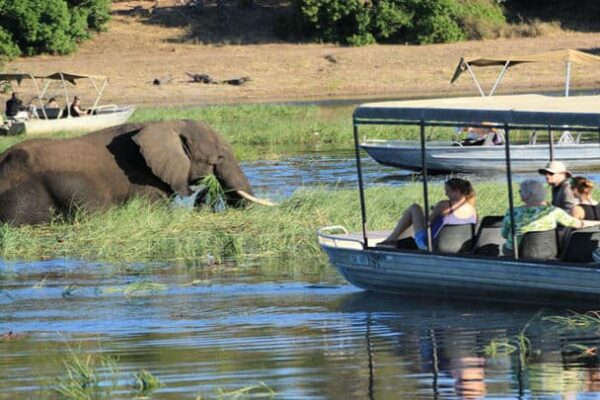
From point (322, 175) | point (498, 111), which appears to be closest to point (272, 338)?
point (498, 111)

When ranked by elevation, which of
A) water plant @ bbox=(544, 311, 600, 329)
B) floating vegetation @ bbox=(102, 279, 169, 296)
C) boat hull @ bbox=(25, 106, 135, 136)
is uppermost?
water plant @ bbox=(544, 311, 600, 329)

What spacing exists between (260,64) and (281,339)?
39.9 m

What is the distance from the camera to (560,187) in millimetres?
13445

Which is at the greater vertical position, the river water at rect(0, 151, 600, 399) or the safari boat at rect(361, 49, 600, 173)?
the river water at rect(0, 151, 600, 399)

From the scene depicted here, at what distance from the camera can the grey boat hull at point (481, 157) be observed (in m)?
26.2

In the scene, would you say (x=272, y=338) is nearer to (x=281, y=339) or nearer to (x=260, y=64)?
(x=281, y=339)

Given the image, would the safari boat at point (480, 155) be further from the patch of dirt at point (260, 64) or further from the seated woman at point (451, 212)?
the patch of dirt at point (260, 64)

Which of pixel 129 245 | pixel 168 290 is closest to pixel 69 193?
pixel 129 245

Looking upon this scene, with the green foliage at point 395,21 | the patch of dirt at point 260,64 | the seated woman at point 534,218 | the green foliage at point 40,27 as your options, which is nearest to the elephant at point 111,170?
the seated woman at point 534,218

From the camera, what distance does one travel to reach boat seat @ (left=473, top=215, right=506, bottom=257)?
13234 mm

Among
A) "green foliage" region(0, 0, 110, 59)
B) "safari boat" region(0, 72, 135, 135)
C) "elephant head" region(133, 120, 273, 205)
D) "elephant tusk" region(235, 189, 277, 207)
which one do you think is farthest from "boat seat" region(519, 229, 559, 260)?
"green foliage" region(0, 0, 110, 59)

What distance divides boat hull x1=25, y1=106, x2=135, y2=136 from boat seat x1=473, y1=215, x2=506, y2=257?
2414cm

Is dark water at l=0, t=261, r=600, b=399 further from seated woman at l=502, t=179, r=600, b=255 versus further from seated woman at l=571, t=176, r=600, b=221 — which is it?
seated woman at l=571, t=176, r=600, b=221

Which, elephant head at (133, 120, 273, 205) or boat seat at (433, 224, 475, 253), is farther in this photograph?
elephant head at (133, 120, 273, 205)
